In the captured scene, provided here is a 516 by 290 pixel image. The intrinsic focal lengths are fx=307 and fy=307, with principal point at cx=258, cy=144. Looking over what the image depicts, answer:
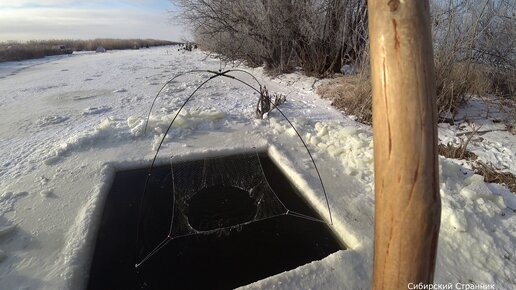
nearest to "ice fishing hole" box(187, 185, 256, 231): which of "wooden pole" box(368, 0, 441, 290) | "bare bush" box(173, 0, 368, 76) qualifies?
"wooden pole" box(368, 0, 441, 290)

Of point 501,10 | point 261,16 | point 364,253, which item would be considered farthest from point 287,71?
point 364,253

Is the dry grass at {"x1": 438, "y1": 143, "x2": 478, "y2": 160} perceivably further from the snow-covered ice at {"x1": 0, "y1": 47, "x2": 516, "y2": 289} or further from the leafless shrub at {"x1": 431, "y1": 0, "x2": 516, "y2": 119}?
the leafless shrub at {"x1": 431, "y1": 0, "x2": 516, "y2": 119}

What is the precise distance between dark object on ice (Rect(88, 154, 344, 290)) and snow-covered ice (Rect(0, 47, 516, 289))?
16 cm

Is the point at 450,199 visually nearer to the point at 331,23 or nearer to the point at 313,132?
the point at 313,132

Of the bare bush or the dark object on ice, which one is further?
the bare bush

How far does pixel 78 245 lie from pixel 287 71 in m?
7.11

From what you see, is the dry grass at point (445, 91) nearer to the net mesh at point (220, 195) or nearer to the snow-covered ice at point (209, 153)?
the snow-covered ice at point (209, 153)

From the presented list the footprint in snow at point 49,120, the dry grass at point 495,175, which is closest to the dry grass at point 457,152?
the dry grass at point 495,175

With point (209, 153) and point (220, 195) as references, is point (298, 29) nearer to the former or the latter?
point (209, 153)

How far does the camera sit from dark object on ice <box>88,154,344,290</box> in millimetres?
2084

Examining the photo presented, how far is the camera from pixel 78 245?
220 centimetres

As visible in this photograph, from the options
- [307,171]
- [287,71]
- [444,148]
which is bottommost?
[307,171]

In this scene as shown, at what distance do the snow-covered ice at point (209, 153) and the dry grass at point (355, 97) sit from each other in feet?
0.72

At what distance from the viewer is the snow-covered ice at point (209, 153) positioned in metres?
1.96
